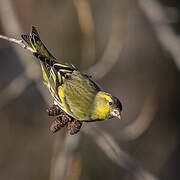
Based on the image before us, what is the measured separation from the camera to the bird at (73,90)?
131 inches

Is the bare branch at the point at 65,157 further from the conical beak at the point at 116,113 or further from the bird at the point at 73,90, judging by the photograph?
the conical beak at the point at 116,113

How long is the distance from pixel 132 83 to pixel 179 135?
121cm

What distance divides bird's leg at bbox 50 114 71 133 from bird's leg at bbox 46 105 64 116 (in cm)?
4

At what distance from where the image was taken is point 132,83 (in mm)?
A: 7758

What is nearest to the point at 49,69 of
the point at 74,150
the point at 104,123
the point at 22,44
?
the point at 22,44

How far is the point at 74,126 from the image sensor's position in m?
3.00

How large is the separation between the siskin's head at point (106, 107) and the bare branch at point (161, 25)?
61.7 inches

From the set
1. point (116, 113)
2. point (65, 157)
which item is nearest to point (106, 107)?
point (116, 113)

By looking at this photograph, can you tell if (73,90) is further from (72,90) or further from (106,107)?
(106,107)

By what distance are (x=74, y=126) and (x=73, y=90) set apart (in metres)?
0.58

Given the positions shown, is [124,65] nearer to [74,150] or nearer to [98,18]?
[98,18]

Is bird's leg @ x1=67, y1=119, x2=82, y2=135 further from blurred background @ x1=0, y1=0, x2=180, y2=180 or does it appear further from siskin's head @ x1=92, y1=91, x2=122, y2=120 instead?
blurred background @ x1=0, y1=0, x2=180, y2=180

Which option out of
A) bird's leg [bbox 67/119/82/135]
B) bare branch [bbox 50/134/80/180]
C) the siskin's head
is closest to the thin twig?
bare branch [bbox 50/134/80/180]

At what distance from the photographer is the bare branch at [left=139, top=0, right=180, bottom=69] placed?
15.5ft
